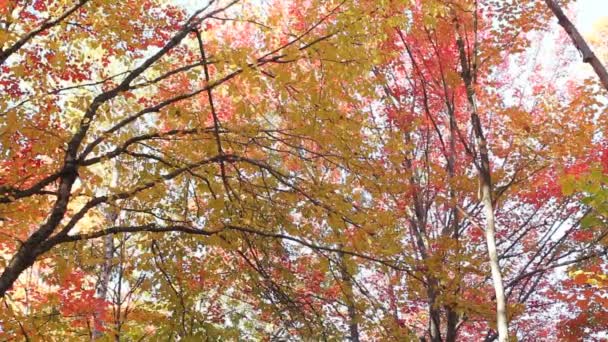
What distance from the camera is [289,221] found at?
6.16m

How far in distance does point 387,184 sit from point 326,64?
1921mm

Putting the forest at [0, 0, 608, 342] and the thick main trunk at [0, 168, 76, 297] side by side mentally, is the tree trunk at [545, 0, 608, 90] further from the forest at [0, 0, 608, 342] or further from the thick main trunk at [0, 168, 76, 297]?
the thick main trunk at [0, 168, 76, 297]

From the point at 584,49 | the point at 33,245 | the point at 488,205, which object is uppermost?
the point at 488,205

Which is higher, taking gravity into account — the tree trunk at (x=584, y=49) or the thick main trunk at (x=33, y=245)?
the tree trunk at (x=584, y=49)

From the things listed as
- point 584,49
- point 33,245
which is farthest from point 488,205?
point 33,245

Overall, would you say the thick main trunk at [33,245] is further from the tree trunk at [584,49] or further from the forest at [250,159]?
the tree trunk at [584,49]

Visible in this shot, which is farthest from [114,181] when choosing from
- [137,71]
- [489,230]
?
[489,230]

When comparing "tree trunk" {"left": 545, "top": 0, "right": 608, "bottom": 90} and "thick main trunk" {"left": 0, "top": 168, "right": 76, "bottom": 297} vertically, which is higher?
"tree trunk" {"left": 545, "top": 0, "right": 608, "bottom": 90}

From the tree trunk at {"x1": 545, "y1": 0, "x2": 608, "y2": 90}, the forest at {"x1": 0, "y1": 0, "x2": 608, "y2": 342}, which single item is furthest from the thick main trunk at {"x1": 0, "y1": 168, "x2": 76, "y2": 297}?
the tree trunk at {"x1": 545, "y1": 0, "x2": 608, "y2": 90}

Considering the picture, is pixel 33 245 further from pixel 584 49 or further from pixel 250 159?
pixel 584 49

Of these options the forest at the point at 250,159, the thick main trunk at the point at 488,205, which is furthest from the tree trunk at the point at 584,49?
the thick main trunk at the point at 488,205

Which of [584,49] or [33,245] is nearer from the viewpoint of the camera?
[584,49]

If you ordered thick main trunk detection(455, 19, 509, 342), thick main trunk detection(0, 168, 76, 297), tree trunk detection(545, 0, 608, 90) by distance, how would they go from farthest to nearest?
thick main trunk detection(455, 19, 509, 342), thick main trunk detection(0, 168, 76, 297), tree trunk detection(545, 0, 608, 90)

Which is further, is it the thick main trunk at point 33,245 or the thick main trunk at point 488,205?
the thick main trunk at point 488,205
